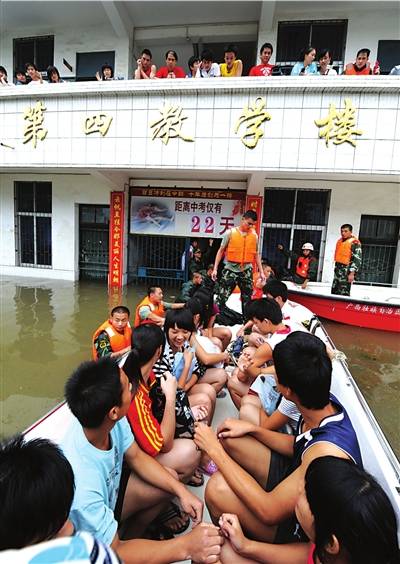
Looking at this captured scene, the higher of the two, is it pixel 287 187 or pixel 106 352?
pixel 287 187

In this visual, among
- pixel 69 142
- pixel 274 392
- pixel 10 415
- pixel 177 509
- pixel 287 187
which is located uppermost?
pixel 69 142

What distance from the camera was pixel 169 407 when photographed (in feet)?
5.28

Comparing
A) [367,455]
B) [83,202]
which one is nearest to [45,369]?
[367,455]

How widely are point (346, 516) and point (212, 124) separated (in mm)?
6321

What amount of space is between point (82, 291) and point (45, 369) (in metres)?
4.14

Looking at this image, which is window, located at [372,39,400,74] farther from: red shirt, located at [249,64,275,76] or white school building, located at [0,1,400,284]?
red shirt, located at [249,64,275,76]

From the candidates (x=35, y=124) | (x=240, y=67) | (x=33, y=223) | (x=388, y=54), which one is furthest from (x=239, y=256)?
(x=33, y=223)

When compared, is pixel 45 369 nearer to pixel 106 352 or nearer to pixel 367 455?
pixel 106 352

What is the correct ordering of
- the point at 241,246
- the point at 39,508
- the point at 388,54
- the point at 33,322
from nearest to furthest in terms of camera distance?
the point at 39,508 → the point at 241,246 → the point at 33,322 → the point at 388,54

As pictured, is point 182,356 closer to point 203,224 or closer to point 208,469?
point 208,469

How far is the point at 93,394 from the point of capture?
42.6 inches

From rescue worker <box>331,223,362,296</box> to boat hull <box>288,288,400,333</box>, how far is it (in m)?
0.40

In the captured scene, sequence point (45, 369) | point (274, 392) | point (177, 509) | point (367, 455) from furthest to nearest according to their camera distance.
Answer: point (45, 369), point (274, 392), point (177, 509), point (367, 455)

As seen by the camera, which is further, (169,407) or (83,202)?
(83,202)
